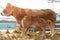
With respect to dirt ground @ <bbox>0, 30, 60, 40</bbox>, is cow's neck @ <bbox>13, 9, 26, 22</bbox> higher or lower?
higher

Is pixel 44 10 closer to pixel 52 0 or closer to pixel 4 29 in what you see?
pixel 52 0

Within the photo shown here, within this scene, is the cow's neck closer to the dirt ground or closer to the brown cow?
the brown cow

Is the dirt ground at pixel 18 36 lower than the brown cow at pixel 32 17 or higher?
lower

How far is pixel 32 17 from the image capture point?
144cm

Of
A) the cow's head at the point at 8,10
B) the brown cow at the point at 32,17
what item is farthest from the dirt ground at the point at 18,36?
the cow's head at the point at 8,10

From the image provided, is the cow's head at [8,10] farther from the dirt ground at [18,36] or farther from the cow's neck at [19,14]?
the dirt ground at [18,36]

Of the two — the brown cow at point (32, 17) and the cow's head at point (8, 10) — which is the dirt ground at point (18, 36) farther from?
the cow's head at point (8, 10)

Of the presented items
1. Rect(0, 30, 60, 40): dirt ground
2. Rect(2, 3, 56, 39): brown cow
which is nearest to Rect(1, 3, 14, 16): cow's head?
Rect(2, 3, 56, 39): brown cow

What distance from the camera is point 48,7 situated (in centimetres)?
146

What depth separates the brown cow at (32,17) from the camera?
4.72 feet

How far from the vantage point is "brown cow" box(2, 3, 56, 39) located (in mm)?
1438

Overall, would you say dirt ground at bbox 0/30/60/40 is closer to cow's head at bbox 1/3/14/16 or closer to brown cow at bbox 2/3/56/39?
brown cow at bbox 2/3/56/39

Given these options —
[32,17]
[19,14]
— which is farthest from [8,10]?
[32,17]

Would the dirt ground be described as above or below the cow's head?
below
